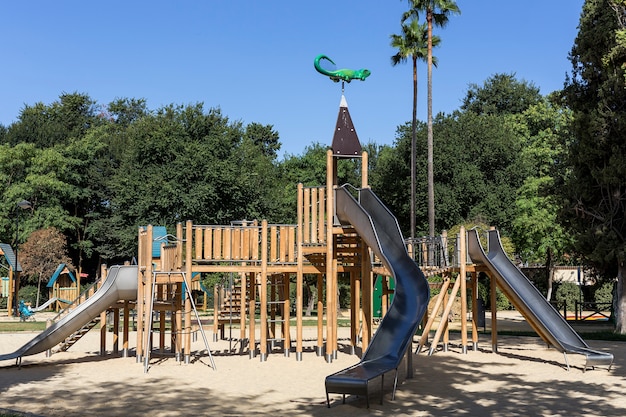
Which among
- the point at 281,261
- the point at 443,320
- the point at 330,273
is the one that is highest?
the point at 281,261

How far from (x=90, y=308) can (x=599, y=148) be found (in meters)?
18.4

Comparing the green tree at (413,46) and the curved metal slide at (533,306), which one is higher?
the green tree at (413,46)

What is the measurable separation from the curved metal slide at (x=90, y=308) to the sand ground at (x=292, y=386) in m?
0.56

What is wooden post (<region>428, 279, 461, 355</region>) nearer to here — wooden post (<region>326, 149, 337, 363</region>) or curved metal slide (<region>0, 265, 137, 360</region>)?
wooden post (<region>326, 149, 337, 363</region>)

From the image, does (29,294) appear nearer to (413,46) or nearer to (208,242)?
(413,46)

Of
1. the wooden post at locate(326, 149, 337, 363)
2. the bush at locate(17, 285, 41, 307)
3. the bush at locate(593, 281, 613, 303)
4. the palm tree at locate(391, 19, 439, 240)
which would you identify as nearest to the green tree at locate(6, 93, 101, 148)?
the bush at locate(17, 285, 41, 307)

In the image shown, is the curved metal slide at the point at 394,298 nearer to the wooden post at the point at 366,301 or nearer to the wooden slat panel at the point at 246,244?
the wooden post at the point at 366,301

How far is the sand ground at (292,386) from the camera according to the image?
494 inches

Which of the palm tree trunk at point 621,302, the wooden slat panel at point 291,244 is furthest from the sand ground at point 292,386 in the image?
the palm tree trunk at point 621,302

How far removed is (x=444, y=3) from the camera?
128ft

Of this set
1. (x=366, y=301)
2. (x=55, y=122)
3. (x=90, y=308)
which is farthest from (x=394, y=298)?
(x=55, y=122)

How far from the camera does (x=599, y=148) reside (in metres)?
27.5

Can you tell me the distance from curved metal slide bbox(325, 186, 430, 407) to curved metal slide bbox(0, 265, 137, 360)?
19.2 ft

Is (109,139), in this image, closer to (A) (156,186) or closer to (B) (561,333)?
Result: (A) (156,186)
